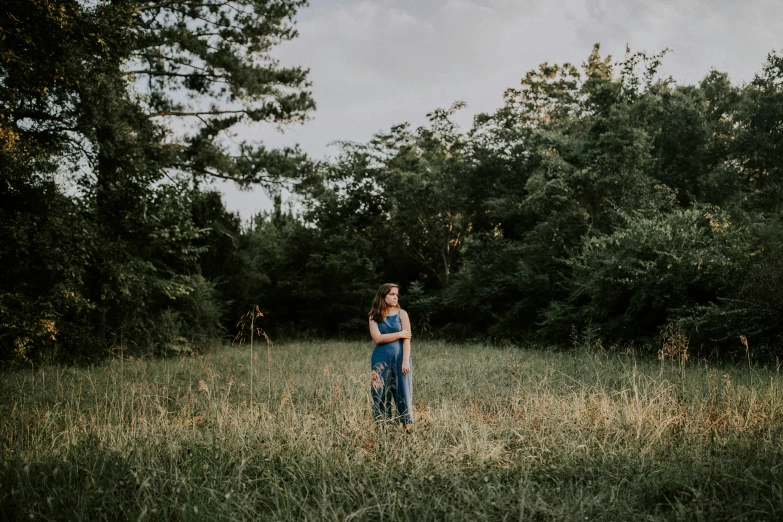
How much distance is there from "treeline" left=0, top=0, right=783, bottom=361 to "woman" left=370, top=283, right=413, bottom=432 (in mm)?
6662

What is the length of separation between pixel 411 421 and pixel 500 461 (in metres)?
1.29

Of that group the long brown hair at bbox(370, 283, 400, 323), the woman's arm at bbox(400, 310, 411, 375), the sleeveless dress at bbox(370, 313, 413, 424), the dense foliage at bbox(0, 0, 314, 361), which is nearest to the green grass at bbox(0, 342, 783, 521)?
the sleeveless dress at bbox(370, 313, 413, 424)

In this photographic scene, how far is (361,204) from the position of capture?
83.3 ft

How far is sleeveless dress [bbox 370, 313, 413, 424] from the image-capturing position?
16.9ft

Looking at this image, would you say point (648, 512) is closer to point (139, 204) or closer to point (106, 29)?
point (106, 29)

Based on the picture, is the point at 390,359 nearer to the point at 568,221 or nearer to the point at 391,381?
the point at 391,381

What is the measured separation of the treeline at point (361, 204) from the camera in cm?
1048

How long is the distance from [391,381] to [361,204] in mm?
20609

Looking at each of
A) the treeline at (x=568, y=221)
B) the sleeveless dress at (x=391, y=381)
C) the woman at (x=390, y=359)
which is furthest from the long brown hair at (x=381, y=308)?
the treeline at (x=568, y=221)

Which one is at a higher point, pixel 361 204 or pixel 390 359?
pixel 361 204

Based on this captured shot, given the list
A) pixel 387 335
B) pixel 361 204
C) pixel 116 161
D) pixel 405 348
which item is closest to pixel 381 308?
pixel 387 335

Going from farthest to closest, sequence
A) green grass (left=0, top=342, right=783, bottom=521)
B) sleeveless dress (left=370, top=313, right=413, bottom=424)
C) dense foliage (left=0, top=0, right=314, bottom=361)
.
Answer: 1. dense foliage (left=0, top=0, right=314, bottom=361)
2. sleeveless dress (left=370, top=313, right=413, bottom=424)
3. green grass (left=0, top=342, right=783, bottom=521)

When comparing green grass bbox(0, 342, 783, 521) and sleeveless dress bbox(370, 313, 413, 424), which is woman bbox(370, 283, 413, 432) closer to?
sleeveless dress bbox(370, 313, 413, 424)

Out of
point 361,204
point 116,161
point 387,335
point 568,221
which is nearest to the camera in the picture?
point 387,335
